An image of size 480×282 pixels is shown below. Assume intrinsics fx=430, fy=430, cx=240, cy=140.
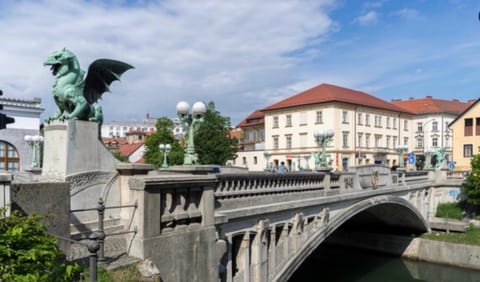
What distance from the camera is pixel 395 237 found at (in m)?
30.3

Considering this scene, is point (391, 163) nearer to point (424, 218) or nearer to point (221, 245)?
point (424, 218)

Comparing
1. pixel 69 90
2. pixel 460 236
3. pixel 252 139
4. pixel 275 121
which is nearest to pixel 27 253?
pixel 69 90

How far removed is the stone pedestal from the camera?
7748mm

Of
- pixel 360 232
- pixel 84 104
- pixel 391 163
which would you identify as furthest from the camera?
pixel 391 163

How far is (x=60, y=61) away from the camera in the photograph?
8211mm

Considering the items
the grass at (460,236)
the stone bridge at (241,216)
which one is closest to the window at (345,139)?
the grass at (460,236)

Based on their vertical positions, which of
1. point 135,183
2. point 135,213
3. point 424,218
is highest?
point 135,183

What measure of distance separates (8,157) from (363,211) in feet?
78.9

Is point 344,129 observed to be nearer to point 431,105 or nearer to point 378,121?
point 378,121

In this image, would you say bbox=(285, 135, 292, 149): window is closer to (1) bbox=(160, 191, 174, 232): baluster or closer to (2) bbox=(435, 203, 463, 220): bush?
(2) bbox=(435, 203, 463, 220): bush

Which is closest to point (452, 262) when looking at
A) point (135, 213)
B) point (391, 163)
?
point (135, 213)

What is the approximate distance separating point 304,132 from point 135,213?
53.7 metres

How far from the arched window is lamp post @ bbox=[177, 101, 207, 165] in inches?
884

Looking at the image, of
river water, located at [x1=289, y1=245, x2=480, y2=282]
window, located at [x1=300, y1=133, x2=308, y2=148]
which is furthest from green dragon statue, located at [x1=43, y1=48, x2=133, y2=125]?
window, located at [x1=300, y1=133, x2=308, y2=148]
